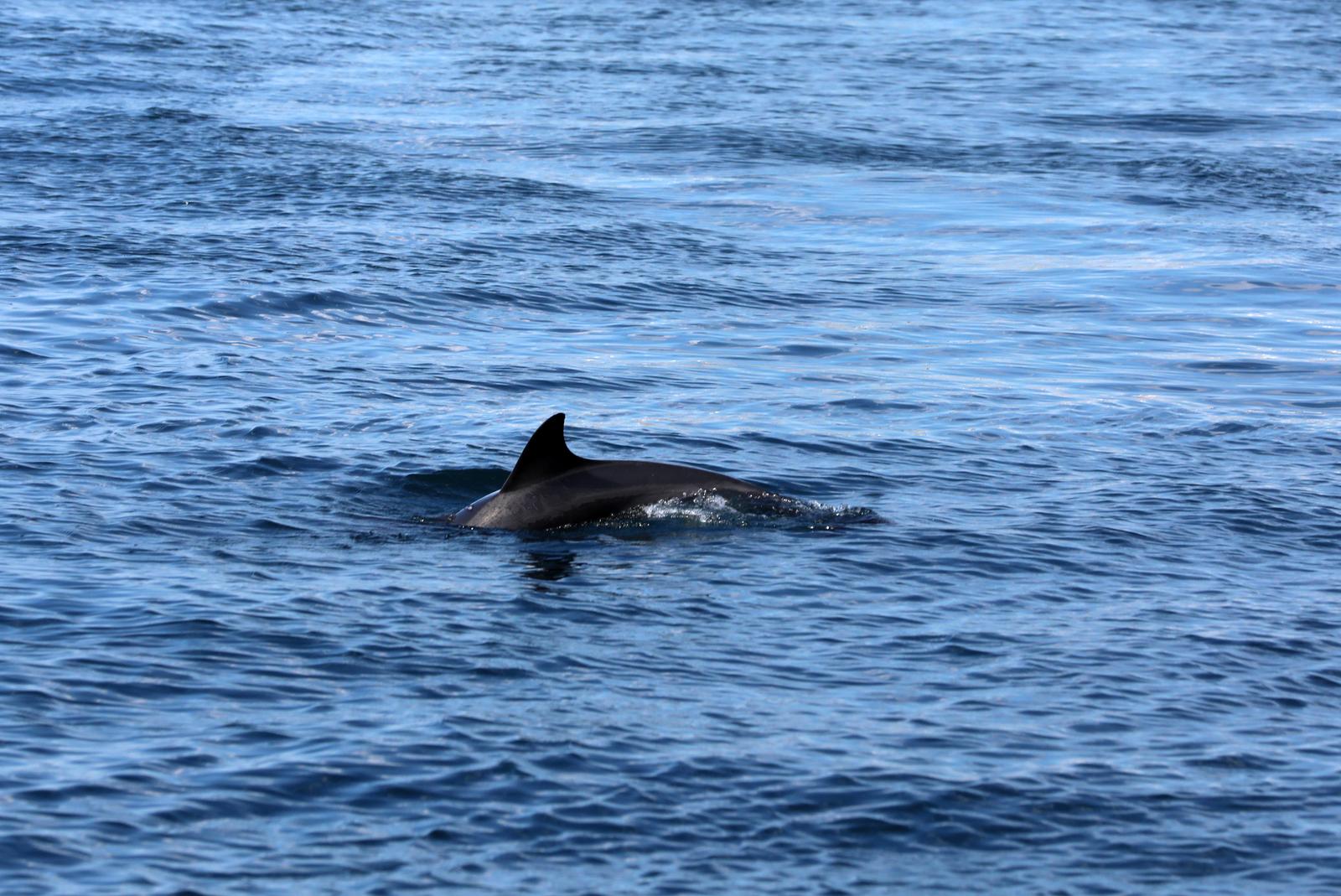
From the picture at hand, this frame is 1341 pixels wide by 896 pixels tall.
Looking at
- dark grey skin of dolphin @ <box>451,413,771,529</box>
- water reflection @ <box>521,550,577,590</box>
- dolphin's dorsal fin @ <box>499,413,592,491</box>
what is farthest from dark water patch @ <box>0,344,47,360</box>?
water reflection @ <box>521,550,577,590</box>

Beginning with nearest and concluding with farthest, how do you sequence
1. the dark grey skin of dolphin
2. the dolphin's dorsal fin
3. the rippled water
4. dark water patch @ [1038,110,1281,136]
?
the rippled water → the dolphin's dorsal fin → the dark grey skin of dolphin → dark water patch @ [1038,110,1281,136]

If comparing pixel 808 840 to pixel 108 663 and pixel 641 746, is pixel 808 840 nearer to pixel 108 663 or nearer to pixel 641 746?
pixel 641 746

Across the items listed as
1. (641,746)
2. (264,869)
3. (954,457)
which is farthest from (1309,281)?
(264,869)

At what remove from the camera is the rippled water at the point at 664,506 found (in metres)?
9.34

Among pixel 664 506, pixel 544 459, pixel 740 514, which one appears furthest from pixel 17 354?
pixel 740 514

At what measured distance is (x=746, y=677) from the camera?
11102 millimetres

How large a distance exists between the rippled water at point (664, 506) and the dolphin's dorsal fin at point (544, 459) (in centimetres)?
48

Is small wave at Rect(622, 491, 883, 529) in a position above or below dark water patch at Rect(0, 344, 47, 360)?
below

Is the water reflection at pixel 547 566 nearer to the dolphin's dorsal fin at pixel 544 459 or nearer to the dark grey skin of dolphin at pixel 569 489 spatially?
the dark grey skin of dolphin at pixel 569 489

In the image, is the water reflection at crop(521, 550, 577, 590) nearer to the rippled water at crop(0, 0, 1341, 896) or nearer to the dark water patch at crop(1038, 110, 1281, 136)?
the rippled water at crop(0, 0, 1341, 896)

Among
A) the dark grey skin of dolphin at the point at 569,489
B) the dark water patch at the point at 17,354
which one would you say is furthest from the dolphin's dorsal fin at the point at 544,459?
the dark water patch at the point at 17,354

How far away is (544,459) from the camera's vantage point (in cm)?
1338

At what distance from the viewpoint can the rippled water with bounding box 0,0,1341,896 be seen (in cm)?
934

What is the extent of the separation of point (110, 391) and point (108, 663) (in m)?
6.79
